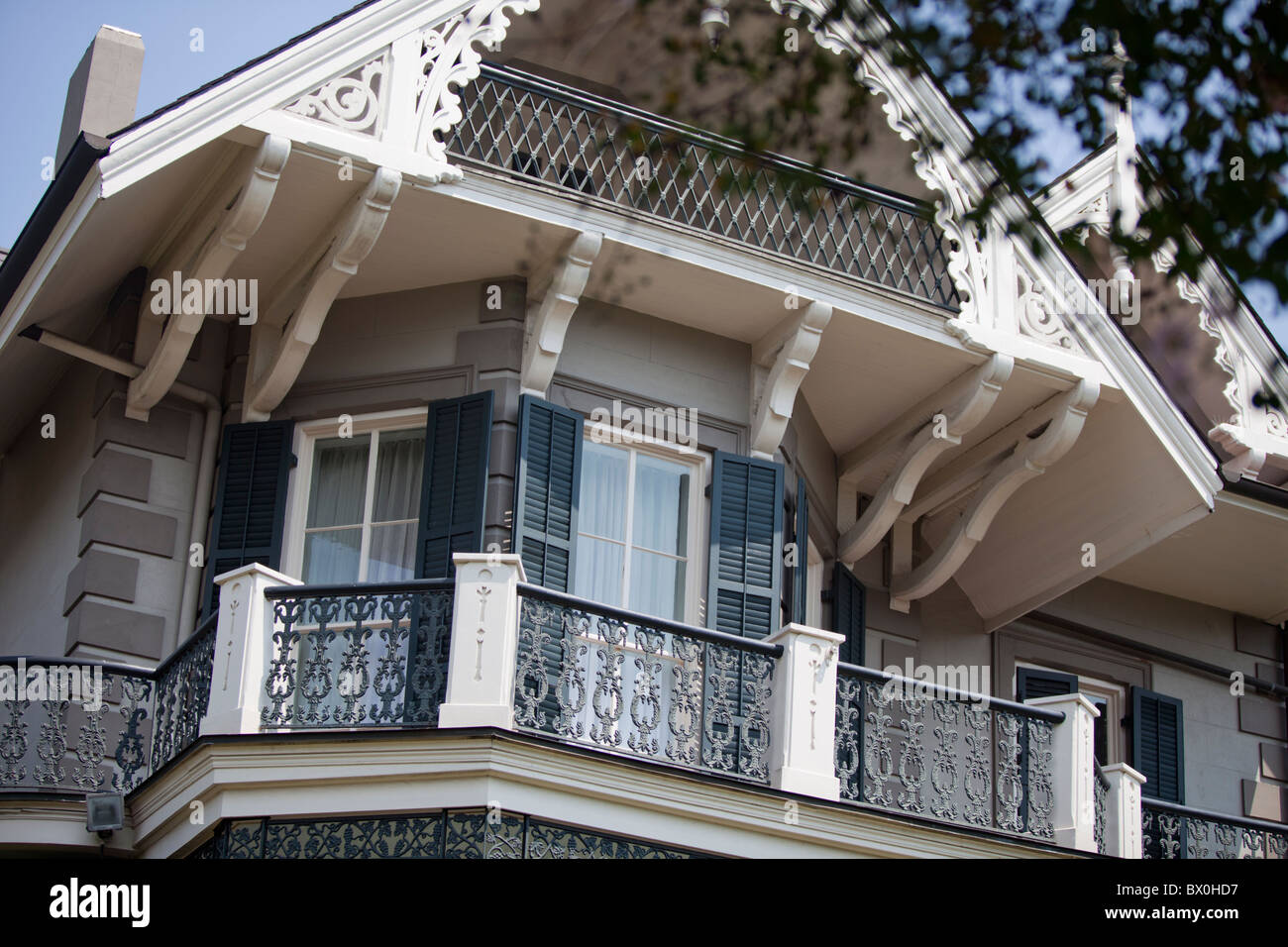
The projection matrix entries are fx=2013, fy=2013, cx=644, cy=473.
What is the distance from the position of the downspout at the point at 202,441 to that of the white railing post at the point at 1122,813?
254 inches

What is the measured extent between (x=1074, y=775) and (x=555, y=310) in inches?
185

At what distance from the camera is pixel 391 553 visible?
45.3 feet

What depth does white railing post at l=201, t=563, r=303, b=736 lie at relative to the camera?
11.7 meters

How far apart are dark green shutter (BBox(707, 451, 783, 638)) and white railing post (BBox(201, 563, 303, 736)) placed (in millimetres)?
3189

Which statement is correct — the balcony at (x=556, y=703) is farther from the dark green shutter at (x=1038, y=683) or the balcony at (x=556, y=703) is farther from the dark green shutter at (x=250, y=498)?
the dark green shutter at (x=1038, y=683)

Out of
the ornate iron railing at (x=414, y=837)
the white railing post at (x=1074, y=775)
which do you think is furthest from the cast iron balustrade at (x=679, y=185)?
the ornate iron railing at (x=414, y=837)

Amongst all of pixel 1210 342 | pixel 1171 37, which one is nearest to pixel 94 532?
pixel 1171 37

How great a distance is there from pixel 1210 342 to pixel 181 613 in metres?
9.03

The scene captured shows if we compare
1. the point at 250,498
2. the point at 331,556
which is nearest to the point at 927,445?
the point at 331,556

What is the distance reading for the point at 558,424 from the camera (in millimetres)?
13789

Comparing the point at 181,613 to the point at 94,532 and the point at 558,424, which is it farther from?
the point at 558,424

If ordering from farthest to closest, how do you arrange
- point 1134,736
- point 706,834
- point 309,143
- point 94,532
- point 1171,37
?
point 1134,736 → point 94,532 → point 309,143 → point 706,834 → point 1171,37
